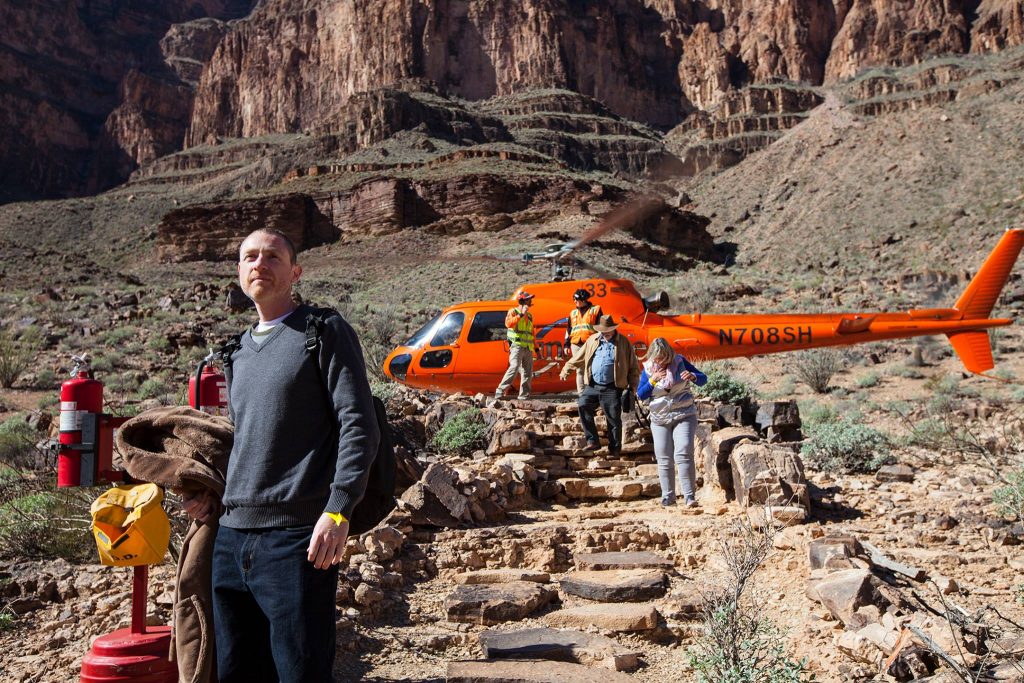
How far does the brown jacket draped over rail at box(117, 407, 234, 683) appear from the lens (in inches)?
109

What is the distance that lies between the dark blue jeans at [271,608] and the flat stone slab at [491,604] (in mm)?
2070

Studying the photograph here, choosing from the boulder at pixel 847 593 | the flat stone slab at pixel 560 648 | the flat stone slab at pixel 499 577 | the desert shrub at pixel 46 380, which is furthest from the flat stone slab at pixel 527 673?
the desert shrub at pixel 46 380

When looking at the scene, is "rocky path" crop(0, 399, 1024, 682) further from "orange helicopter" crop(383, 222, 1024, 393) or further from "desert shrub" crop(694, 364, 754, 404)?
"orange helicopter" crop(383, 222, 1024, 393)

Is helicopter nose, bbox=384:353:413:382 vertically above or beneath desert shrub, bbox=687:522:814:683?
above

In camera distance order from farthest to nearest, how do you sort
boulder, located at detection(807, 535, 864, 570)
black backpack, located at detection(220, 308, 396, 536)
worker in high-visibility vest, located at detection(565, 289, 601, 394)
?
worker in high-visibility vest, located at detection(565, 289, 601, 394)
boulder, located at detection(807, 535, 864, 570)
black backpack, located at detection(220, 308, 396, 536)

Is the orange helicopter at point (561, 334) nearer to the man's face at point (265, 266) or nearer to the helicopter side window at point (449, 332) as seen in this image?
the helicopter side window at point (449, 332)

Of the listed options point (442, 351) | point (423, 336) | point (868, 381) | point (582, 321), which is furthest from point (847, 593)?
point (868, 381)

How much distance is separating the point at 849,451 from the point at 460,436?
3935 mm

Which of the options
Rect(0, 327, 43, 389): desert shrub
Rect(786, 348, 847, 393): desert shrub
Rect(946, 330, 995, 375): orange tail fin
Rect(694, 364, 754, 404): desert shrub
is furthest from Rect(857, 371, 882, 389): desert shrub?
Rect(0, 327, 43, 389): desert shrub

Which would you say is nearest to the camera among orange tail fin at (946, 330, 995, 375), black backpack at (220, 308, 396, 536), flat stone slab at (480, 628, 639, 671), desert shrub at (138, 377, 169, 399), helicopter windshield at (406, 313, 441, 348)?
black backpack at (220, 308, 396, 536)

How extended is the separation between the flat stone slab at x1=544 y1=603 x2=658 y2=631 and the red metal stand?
2.16 meters

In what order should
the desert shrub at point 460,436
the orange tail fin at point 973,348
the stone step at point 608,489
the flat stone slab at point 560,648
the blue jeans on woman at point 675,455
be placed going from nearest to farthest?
the flat stone slab at point 560,648
the blue jeans on woman at point 675,455
the stone step at point 608,489
the desert shrub at point 460,436
the orange tail fin at point 973,348

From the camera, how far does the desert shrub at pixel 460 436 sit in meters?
8.77

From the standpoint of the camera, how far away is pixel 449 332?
38.0 ft
